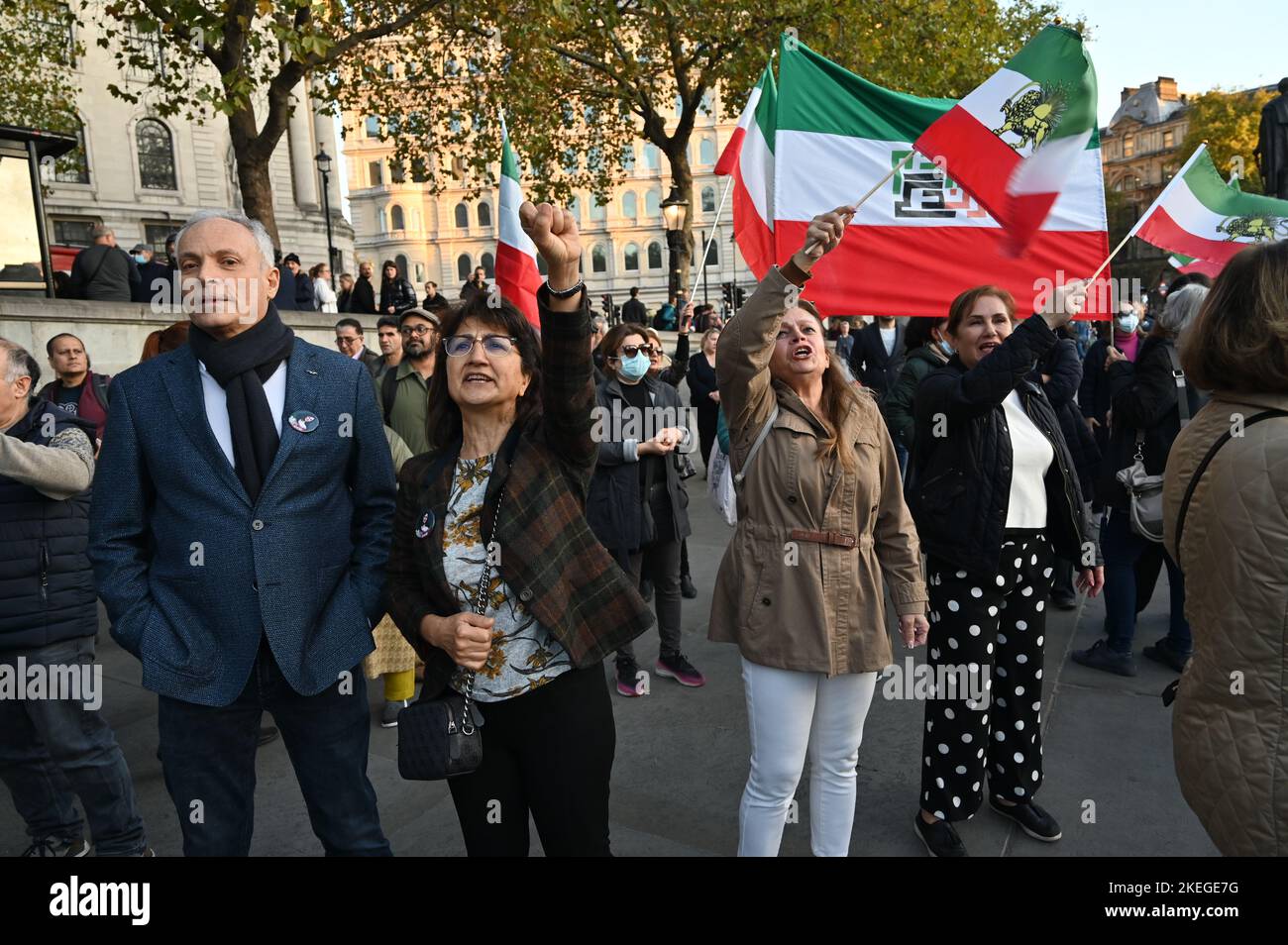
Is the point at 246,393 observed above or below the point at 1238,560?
above

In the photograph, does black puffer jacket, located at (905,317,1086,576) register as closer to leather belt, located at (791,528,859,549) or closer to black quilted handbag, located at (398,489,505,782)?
leather belt, located at (791,528,859,549)

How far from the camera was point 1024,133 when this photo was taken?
3604 millimetres

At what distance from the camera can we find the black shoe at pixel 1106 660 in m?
4.73

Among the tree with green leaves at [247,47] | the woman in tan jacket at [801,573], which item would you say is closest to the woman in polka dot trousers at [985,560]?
the woman in tan jacket at [801,573]

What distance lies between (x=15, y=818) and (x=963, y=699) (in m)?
3.94

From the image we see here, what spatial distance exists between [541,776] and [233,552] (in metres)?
0.98

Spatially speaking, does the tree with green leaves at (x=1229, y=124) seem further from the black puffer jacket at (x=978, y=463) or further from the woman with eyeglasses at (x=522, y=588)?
the woman with eyeglasses at (x=522, y=588)

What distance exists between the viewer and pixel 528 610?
215cm

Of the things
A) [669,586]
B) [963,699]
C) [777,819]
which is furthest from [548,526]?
[669,586]

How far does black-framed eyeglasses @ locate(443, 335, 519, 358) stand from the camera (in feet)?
7.14

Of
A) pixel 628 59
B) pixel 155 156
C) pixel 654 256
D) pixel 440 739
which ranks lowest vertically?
pixel 440 739

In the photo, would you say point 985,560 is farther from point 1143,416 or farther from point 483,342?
point 1143,416

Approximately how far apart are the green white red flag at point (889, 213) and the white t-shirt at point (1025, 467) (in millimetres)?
1082

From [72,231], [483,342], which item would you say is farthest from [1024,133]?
[72,231]
